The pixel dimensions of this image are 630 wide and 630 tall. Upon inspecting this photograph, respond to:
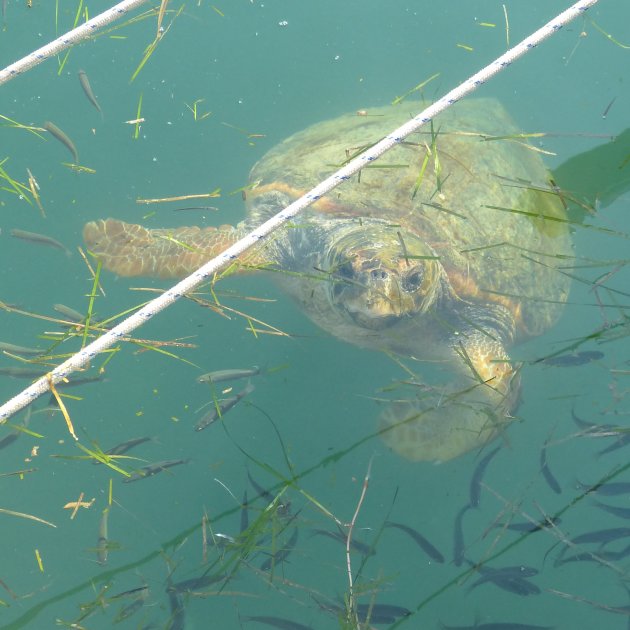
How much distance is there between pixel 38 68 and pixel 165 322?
103 inches

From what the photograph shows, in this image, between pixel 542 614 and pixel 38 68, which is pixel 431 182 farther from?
pixel 38 68

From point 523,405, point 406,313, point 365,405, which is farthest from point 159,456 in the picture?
point 523,405

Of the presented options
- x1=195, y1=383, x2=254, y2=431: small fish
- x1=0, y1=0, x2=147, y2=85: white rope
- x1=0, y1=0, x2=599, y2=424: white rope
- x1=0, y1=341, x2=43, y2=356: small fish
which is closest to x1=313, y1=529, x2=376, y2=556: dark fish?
x1=195, y1=383, x2=254, y2=431: small fish

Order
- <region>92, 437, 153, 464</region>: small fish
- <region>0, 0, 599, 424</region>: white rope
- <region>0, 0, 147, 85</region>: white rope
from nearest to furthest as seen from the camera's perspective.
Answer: <region>0, 0, 599, 424</region>: white rope < <region>0, 0, 147, 85</region>: white rope < <region>92, 437, 153, 464</region>: small fish

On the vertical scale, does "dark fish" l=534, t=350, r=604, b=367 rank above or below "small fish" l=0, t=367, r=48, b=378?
below

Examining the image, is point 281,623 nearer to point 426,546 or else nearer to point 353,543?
point 353,543

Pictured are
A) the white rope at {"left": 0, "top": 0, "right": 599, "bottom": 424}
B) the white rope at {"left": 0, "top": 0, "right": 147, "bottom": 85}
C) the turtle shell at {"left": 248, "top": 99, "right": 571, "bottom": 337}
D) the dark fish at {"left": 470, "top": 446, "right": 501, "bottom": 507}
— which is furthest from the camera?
the turtle shell at {"left": 248, "top": 99, "right": 571, "bottom": 337}

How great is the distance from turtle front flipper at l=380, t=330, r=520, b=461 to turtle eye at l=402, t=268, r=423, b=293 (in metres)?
0.53

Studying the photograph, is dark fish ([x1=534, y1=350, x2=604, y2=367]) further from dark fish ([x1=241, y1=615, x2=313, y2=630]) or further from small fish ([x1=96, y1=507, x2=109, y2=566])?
small fish ([x1=96, y1=507, x2=109, y2=566])

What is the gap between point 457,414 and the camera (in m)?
3.76

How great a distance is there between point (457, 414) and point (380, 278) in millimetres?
1155

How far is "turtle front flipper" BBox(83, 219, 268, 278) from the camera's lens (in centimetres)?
397

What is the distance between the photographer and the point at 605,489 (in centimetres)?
366

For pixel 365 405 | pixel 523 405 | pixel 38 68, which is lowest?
pixel 523 405
